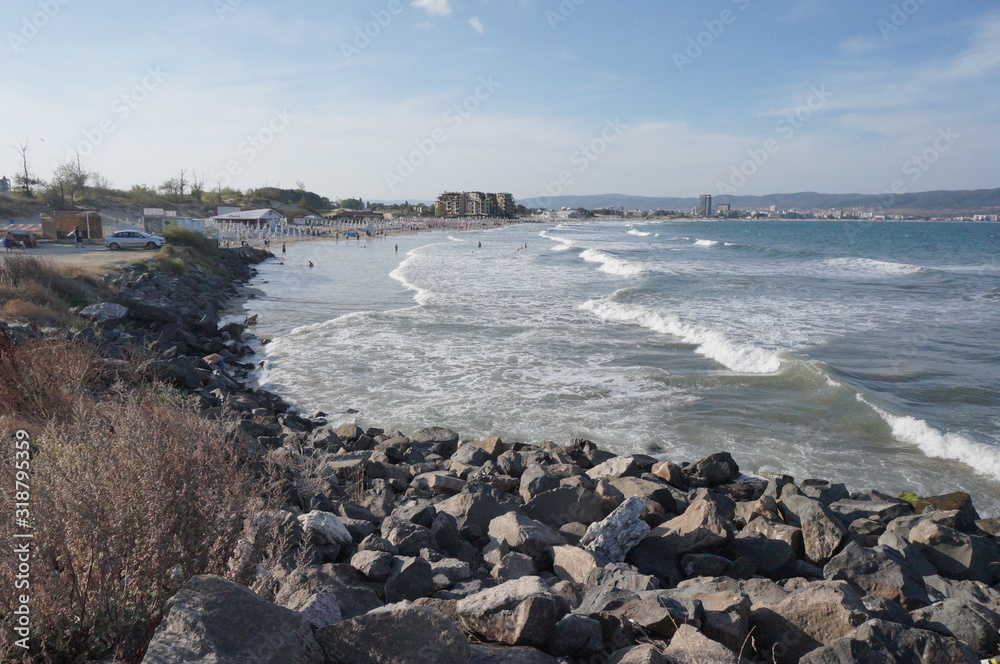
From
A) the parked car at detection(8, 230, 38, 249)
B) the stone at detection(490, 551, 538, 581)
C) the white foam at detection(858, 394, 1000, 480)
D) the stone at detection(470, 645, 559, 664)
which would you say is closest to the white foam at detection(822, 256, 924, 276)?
the white foam at detection(858, 394, 1000, 480)

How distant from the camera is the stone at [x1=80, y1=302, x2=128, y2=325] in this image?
1464 centimetres

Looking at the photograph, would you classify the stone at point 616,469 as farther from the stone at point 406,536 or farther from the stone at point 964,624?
the stone at point 964,624

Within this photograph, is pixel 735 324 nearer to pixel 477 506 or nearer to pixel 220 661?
pixel 477 506

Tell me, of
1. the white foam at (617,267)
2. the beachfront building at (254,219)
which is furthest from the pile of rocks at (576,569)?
the beachfront building at (254,219)

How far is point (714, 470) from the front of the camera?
8625 mm

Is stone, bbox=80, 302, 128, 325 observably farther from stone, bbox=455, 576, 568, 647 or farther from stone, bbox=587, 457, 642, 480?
stone, bbox=455, 576, 568, 647

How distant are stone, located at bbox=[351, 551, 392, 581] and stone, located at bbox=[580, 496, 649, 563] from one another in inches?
78.3

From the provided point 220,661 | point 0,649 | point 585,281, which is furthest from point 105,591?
point 585,281

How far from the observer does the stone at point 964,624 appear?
4254mm

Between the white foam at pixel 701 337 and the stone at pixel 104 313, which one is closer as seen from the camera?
the stone at pixel 104 313

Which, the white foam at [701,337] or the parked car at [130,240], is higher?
the parked car at [130,240]

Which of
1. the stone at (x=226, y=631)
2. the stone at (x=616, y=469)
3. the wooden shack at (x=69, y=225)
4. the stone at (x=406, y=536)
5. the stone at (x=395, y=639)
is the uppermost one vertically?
the wooden shack at (x=69, y=225)

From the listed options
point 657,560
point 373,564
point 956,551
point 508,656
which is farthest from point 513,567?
point 956,551

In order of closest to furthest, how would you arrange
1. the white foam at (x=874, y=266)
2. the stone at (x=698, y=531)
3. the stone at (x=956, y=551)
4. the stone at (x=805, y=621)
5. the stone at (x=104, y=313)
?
the stone at (x=805, y=621) < the stone at (x=698, y=531) < the stone at (x=956, y=551) < the stone at (x=104, y=313) < the white foam at (x=874, y=266)
